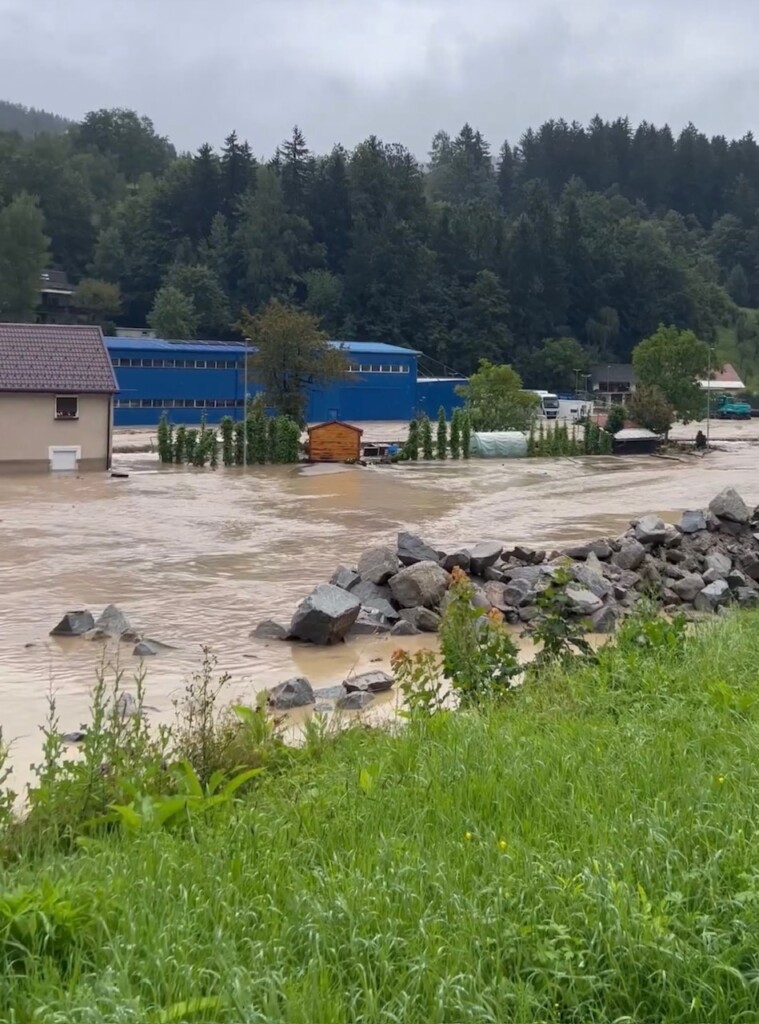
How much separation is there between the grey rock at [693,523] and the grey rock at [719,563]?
47.5 inches

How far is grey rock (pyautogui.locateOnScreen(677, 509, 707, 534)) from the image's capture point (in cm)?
1938

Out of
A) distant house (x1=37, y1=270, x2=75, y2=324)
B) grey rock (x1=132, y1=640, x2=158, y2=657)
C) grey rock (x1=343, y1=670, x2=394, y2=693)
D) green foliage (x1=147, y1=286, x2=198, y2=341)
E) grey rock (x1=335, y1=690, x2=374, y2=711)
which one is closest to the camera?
grey rock (x1=335, y1=690, x2=374, y2=711)

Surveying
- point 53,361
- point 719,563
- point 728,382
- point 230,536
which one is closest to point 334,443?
point 53,361

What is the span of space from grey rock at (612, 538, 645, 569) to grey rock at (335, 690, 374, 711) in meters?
7.46

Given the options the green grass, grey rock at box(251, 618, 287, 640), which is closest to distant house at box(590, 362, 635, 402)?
grey rock at box(251, 618, 287, 640)

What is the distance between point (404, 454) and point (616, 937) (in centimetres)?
4402

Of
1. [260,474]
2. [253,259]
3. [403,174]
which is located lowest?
[260,474]

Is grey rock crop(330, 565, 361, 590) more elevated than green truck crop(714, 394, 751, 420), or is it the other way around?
green truck crop(714, 394, 751, 420)

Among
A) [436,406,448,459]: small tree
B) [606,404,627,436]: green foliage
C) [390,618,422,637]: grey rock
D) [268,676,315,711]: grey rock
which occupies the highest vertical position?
[606,404,627,436]: green foliage

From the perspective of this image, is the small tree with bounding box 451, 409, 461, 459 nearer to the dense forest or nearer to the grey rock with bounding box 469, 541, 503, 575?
the grey rock with bounding box 469, 541, 503, 575

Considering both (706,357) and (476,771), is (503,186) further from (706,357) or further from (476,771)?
(476,771)

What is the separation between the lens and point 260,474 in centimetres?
4144

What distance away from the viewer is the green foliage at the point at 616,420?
56688 millimetres

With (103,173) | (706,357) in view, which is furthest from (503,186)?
(706,357)
